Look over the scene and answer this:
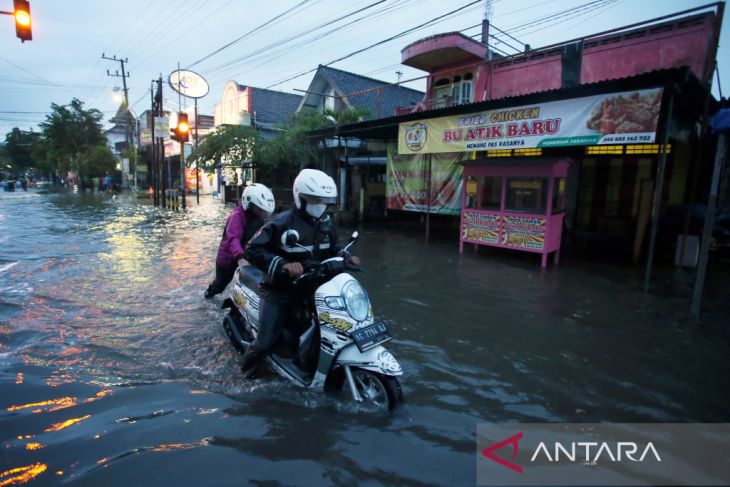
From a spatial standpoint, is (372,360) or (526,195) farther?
(526,195)

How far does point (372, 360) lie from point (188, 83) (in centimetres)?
2028

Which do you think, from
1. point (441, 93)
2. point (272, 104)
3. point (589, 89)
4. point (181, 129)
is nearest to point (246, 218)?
point (589, 89)

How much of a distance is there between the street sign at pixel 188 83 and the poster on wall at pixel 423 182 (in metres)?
11.0

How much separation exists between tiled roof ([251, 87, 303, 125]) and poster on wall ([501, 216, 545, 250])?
22279 mm

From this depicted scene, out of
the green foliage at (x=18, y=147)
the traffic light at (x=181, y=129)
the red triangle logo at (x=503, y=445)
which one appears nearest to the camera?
the red triangle logo at (x=503, y=445)

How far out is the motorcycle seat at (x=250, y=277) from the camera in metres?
4.09

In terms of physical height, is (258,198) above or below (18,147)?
below

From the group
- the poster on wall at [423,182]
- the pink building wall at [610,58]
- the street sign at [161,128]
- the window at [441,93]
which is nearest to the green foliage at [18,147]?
the street sign at [161,128]

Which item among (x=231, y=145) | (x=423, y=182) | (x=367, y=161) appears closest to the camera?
(x=423, y=182)

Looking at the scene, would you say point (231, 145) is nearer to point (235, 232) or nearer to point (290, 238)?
point (235, 232)

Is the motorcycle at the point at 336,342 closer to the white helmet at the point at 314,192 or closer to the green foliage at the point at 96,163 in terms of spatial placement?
the white helmet at the point at 314,192

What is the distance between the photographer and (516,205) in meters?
9.46

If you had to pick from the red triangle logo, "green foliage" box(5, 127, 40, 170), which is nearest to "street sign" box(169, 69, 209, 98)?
the red triangle logo

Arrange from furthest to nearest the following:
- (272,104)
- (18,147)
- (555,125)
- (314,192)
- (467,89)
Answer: (18,147) → (272,104) → (467,89) → (555,125) → (314,192)
